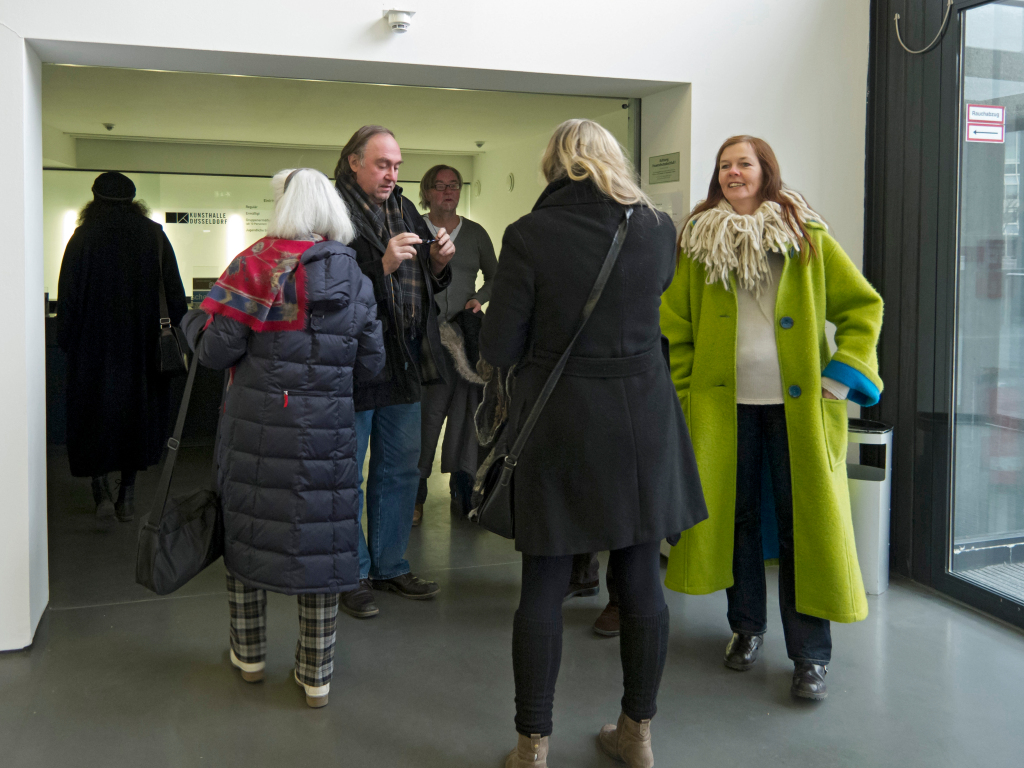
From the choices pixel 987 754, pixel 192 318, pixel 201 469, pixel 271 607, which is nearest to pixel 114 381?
pixel 201 469

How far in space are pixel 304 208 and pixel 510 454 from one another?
1068mm

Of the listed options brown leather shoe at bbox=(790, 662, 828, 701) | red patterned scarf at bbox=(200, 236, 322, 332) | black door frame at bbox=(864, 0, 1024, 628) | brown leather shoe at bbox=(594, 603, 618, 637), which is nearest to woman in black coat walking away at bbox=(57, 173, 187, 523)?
red patterned scarf at bbox=(200, 236, 322, 332)

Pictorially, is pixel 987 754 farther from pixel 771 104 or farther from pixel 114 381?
pixel 114 381

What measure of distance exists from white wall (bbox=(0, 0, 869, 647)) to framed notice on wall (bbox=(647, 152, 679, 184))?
3.6 inches

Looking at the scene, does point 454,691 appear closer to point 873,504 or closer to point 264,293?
point 264,293

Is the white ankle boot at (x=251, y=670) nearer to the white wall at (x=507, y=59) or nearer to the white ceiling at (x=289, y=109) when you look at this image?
the white wall at (x=507, y=59)

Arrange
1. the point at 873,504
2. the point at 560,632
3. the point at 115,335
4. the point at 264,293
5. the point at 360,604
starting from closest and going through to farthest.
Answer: the point at 560,632 < the point at 264,293 < the point at 360,604 < the point at 873,504 < the point at 115,335

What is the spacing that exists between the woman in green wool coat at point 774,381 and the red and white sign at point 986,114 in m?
1.19

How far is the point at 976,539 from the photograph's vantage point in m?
3.77

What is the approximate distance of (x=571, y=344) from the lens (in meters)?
2.18

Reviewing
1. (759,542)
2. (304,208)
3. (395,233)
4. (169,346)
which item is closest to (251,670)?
(304,208)

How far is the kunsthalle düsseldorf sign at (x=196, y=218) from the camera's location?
4.07m

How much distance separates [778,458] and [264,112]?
2.66m

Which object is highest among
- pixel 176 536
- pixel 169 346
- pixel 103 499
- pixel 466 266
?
pixel 466 266
